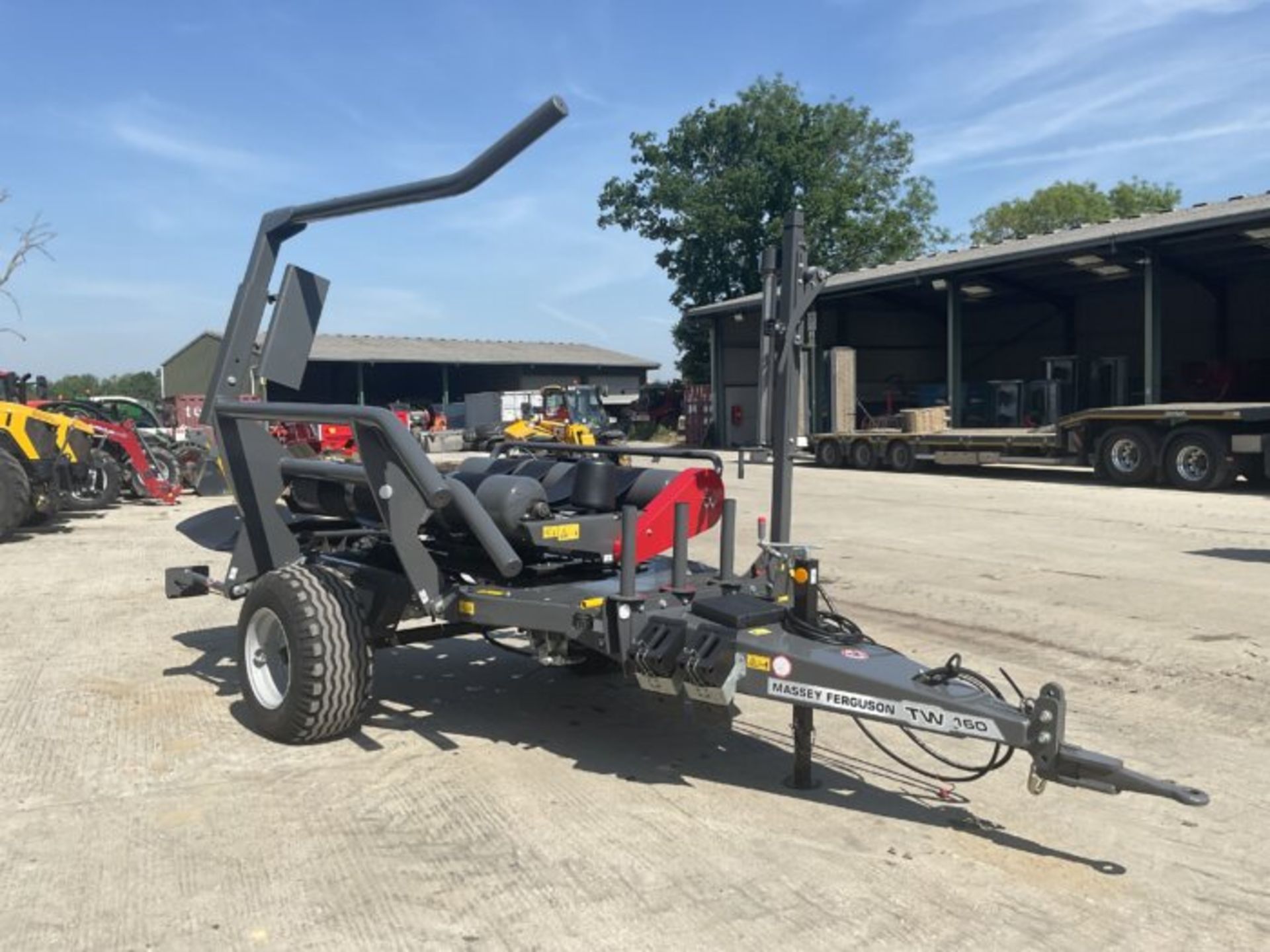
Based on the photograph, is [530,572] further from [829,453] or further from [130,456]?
[829,453]

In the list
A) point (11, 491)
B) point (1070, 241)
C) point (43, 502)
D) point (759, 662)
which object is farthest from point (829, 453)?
point (759, 662)

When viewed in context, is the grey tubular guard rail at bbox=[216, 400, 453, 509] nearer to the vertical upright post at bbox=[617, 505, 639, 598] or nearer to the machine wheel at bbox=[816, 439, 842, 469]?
the vertical upright post at bbox=[617, 505, 639, 598]

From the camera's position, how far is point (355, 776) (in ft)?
→ 14.6

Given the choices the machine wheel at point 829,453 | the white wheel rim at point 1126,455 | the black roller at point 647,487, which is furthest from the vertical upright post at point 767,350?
the machine wheel at point 829,453

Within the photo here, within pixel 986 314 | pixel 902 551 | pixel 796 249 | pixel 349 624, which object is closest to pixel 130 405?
pixel 902 551

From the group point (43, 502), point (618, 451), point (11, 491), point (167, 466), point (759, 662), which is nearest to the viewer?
point (759, 662)

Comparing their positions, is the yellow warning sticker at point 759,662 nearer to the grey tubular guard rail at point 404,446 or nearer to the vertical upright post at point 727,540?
the vertical upright post at point 727,540

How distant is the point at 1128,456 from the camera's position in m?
19.0

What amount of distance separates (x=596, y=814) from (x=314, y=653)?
4.75 feet

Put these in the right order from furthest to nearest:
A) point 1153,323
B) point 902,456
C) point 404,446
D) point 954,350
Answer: point 954,350, point 902,456, point 1153,323, point 404,446

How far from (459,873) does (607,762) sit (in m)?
1.19

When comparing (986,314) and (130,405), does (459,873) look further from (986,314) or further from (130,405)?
(986,314)

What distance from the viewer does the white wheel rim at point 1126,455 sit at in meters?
18.8

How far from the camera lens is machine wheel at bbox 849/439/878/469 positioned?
25266 millimetres
